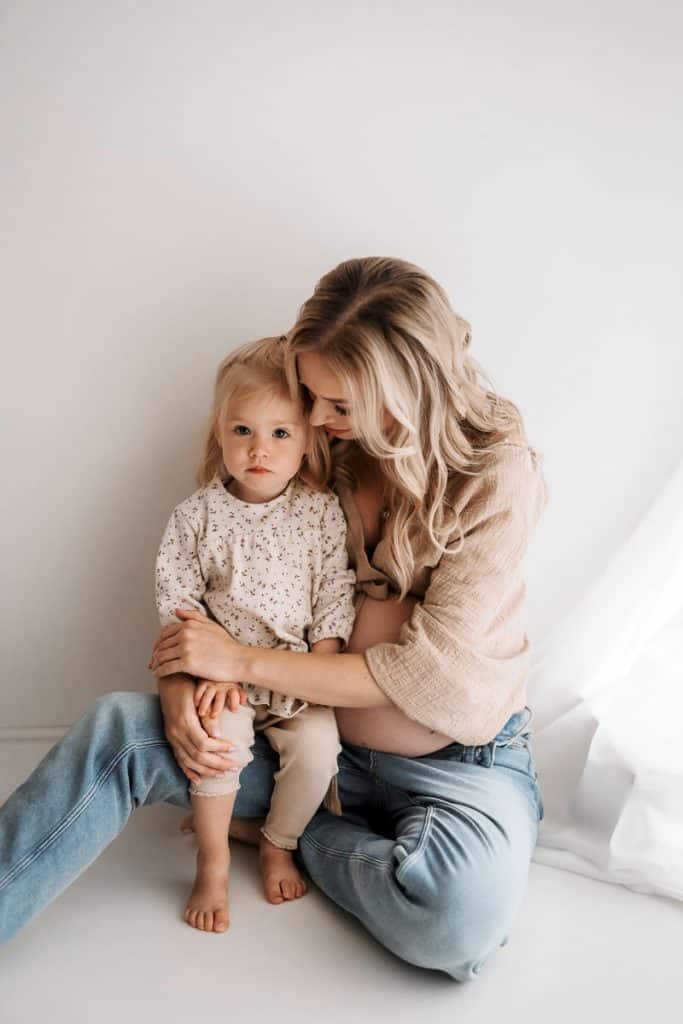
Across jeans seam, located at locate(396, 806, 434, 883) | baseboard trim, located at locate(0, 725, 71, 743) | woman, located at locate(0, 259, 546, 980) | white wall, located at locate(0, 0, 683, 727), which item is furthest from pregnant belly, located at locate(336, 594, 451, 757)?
baseboard trim, located at locate(0, 725, 71, 743)

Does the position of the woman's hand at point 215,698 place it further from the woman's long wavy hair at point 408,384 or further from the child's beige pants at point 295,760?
the woman's long wavy hair at point 408,384

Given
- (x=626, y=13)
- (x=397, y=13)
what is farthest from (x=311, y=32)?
(x=626, y=13)

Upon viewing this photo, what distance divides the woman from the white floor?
2.4 inches

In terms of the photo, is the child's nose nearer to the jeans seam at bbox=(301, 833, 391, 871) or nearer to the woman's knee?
the woman's knee

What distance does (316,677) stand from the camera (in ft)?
4.99

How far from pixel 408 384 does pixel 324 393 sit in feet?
0.42

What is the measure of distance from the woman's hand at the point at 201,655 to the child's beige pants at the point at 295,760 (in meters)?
0.07

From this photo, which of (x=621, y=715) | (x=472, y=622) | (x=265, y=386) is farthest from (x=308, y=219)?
(x=621, y=715)

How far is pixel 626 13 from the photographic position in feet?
5.72

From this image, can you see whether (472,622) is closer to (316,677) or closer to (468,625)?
(468,625)

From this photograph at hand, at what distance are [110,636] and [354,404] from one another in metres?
0.85

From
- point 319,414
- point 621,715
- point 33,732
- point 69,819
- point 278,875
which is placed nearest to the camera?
point 69,819

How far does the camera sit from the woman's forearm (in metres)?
1.52

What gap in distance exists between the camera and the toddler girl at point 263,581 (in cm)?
154
